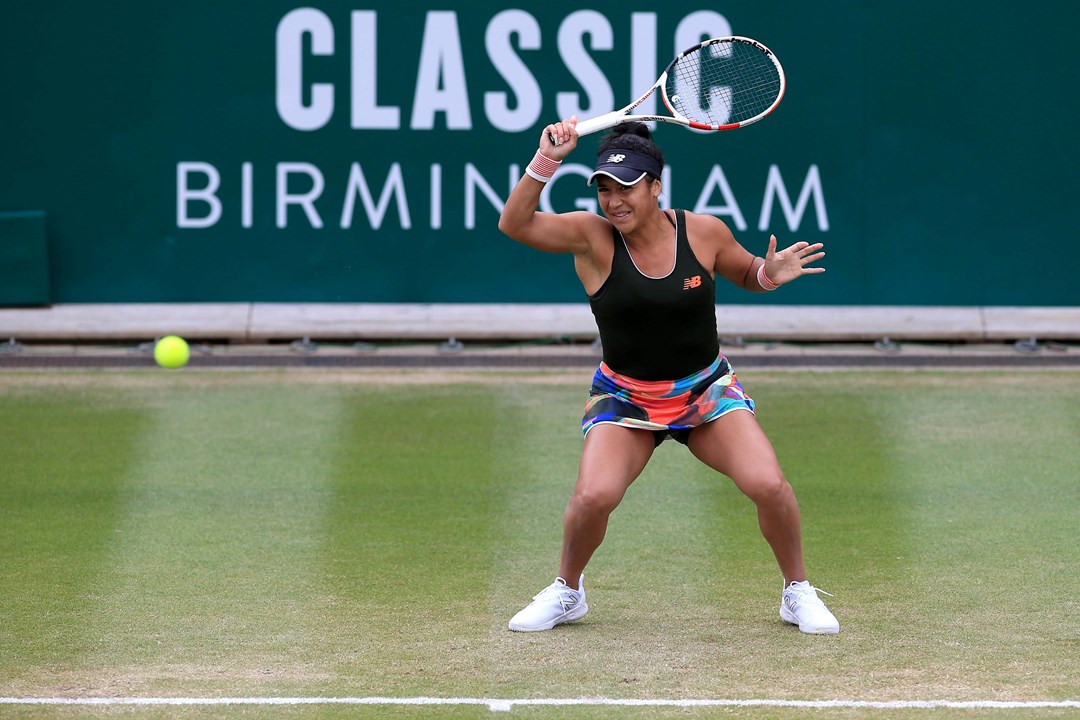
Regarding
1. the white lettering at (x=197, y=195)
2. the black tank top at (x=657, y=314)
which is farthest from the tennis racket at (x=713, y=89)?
the white lettering at (x=197, y=195)

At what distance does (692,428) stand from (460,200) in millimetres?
6147

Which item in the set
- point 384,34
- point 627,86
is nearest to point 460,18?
point 384,34

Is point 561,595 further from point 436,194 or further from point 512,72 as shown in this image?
point 512,72

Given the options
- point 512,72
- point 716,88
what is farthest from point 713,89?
point 512,72

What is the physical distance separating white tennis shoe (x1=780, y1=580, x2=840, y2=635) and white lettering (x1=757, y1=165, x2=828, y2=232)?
20.3ft

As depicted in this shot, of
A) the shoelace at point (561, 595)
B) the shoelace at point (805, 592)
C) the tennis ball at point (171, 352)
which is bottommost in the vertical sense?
the tennis ball at point (171, 352)

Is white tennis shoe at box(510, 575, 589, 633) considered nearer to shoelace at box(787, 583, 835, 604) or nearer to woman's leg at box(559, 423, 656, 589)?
woman's leg at box(559, 423, 656, 589)

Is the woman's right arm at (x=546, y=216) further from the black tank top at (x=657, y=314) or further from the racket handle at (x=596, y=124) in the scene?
the black tank top at (x=657, y=314)

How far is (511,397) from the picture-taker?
9.56 meters

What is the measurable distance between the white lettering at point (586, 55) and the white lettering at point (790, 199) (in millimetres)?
1129

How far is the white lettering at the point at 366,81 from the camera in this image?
434 inches

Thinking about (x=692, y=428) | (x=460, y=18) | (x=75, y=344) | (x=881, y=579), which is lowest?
(x=75, y=344)

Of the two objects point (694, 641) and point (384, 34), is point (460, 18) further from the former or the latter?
point (694, 641)

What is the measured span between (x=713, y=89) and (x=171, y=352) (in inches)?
195
